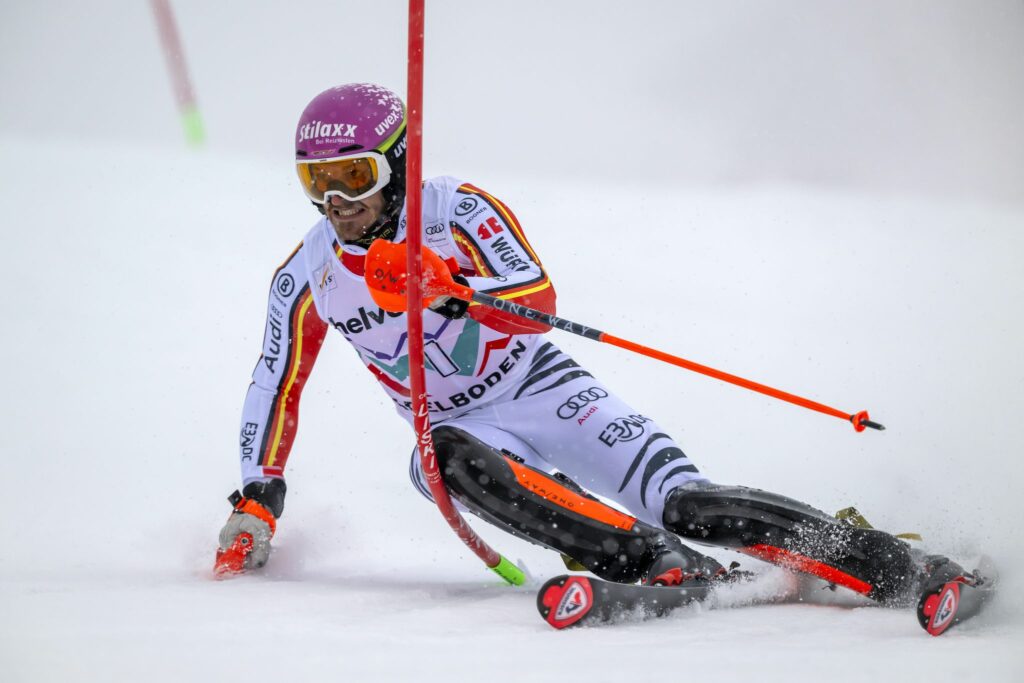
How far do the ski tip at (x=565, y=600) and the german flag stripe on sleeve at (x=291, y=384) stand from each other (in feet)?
4.10

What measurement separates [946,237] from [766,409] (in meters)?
3.02

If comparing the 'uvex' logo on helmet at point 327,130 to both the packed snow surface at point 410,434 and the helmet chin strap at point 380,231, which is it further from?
the packed snow surface at point 410,434

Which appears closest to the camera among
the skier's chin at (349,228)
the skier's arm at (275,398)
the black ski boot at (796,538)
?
the black ski boot at (796,538)

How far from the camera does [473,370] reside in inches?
111

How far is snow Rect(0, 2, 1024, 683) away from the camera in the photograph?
6.42 feet

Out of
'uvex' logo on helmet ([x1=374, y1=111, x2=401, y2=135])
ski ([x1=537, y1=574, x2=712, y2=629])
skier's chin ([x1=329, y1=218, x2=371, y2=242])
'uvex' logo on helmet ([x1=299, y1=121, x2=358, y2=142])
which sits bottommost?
ski ([x1=537, y1=574, x2=712, y2=629])

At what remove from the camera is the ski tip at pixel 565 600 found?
1.98 m

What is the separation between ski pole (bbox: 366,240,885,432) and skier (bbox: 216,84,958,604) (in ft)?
0.21

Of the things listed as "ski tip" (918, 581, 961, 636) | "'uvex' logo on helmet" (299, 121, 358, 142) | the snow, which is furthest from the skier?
"ski tip" (918, 581, 961, 636)

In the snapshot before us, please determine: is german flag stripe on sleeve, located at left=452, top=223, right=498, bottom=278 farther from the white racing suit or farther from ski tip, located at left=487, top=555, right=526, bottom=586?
ski tip, located at left=487, top=555, right=526, bottom=586

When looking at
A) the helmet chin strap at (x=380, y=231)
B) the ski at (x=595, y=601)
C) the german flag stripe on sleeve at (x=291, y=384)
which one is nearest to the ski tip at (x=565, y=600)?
the ski at (x=595, y=601)

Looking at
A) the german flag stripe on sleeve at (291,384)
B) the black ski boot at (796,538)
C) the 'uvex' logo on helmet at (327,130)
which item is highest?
the 'uvex' logo on helmet at (327,130)

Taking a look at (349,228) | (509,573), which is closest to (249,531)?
(509,573)

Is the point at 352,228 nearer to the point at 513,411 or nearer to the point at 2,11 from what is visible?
the point at 513,411
